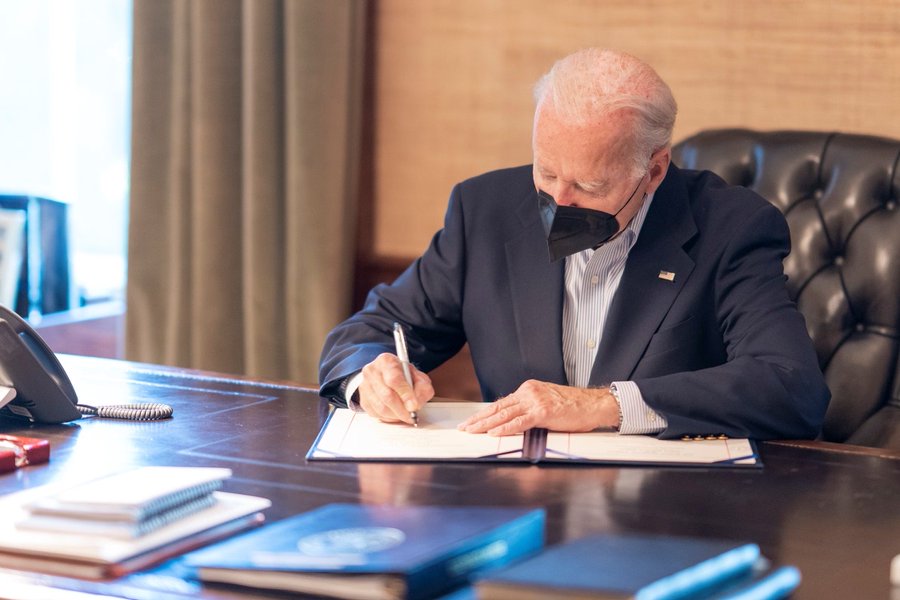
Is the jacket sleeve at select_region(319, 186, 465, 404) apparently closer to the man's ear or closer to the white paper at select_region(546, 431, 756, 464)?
the man's ear

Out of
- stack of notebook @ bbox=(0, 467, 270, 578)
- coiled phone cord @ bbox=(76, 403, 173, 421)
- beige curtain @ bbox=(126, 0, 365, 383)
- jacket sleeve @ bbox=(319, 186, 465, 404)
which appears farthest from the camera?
beige curtain @ bbox=(126, 0, 365, 383)

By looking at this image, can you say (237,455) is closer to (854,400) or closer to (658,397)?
(658,397)

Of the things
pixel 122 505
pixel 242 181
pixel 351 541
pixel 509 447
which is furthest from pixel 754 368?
pixel 242 181

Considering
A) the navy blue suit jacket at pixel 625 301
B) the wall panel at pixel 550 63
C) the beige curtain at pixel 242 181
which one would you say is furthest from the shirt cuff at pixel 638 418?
the beige curtain at pixel 242 181

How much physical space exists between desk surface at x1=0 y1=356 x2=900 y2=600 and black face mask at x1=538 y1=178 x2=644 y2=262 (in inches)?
21.6

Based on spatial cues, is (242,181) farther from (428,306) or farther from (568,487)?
(568,487)

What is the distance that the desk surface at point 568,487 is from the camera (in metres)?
1.38

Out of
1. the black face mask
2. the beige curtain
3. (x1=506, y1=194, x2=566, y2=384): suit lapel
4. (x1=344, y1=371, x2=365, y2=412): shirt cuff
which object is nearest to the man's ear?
the black face mask

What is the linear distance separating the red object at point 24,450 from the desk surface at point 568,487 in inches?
0.9

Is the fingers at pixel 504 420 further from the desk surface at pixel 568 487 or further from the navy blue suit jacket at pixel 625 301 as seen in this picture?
the navy blue suit jacket at pixel 625 301

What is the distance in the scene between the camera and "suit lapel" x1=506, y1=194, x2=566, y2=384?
238cm

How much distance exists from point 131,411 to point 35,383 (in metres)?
0.17

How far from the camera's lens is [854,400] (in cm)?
262

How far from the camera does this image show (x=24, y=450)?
173 cm
